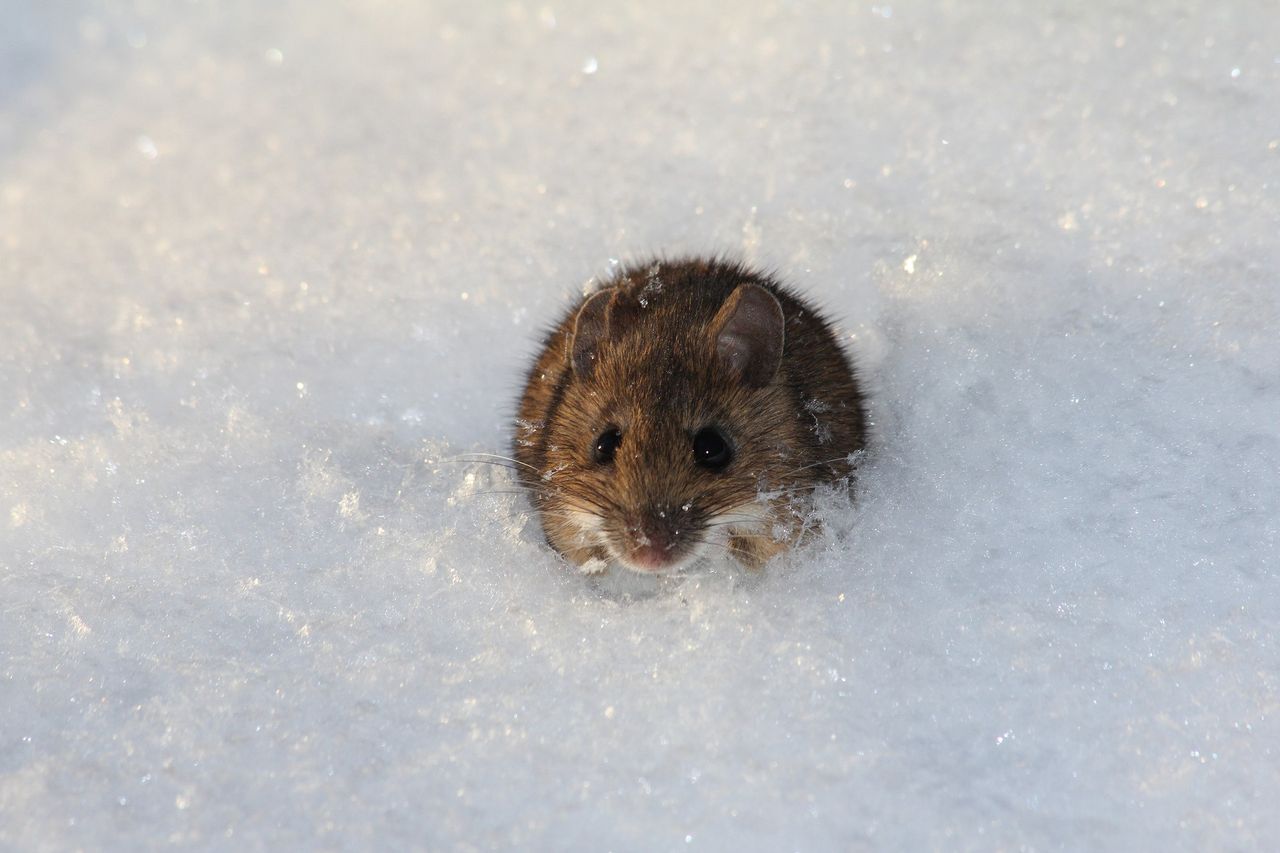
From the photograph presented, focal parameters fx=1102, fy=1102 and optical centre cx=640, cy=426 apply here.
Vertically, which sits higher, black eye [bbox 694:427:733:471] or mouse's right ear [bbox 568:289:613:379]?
mouse's right ear [bbox 568:289:613:379]

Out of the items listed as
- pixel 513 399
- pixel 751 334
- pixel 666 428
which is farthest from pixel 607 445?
pixel 513 399

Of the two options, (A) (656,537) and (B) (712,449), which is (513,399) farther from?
(A) (656,537)

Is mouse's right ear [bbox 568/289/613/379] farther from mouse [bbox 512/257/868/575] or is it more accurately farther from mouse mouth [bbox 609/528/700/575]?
mouse mouth [bbox 609/528/700/575]

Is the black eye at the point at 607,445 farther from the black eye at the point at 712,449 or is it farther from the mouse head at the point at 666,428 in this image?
the black eye at the point at 712,449

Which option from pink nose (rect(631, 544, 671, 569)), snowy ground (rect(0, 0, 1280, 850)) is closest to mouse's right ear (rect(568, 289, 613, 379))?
snowy ground (rect(0, 0, 1280, 850))

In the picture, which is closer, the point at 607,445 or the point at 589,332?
the point at 607,445

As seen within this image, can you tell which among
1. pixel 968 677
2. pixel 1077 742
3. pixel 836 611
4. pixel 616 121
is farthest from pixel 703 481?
pixel 616 121

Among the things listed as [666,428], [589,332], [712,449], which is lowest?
[712,449]
